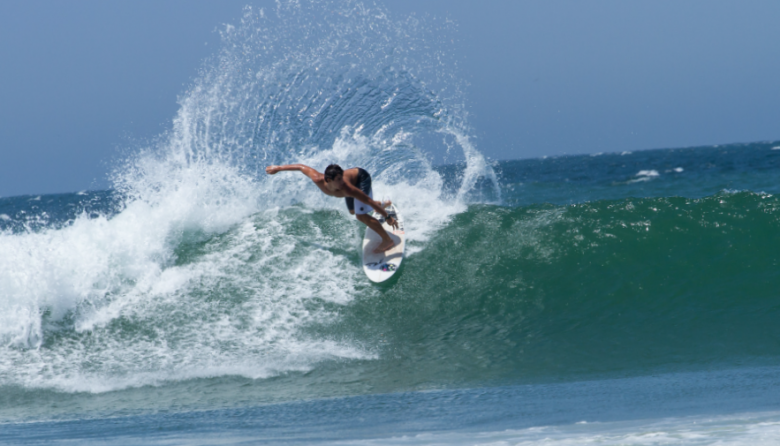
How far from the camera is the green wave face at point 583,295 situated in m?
5.84

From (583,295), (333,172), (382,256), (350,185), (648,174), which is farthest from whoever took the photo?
(648,174)

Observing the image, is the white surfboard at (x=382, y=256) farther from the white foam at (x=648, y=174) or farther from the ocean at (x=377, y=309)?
the white foam at (x=648, y=174)

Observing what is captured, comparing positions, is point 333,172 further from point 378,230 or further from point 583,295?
point 583,295

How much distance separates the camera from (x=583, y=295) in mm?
7102

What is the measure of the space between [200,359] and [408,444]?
11.1ft

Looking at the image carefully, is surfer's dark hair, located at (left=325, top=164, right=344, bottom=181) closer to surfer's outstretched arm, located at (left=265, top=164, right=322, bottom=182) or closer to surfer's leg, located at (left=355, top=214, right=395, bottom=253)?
surfer's outstretched arm, located at (left=265, top=164, right=322, bottom=182)

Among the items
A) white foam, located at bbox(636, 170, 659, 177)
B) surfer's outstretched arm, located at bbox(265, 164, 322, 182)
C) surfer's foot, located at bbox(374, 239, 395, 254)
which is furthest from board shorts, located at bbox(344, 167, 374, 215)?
white foam, located at bbox(636, 170, 659, 177)

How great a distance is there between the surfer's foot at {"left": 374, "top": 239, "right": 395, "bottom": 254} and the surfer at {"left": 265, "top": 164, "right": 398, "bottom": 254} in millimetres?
115

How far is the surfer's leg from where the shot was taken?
7.43m

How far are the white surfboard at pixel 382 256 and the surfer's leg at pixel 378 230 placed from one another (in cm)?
8

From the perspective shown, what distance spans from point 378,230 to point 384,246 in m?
0.44

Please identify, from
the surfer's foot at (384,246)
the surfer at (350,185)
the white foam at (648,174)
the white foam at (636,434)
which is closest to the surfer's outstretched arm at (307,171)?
the surfer at (350,185)

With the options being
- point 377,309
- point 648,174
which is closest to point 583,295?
point 377,309

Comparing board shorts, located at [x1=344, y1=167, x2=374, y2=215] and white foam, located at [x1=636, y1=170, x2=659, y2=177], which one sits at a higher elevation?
white foam, located at [x1=636, y1=170, x2=659, y2=177]
